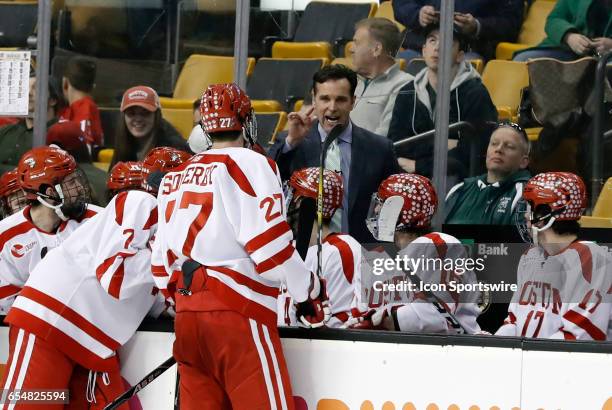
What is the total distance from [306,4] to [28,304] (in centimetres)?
188

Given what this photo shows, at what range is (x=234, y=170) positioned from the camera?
3604 millimetres

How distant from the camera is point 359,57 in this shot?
5.13 metres

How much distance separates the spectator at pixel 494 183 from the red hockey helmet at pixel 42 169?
146 centimetres

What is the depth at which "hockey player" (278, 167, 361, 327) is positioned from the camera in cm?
411

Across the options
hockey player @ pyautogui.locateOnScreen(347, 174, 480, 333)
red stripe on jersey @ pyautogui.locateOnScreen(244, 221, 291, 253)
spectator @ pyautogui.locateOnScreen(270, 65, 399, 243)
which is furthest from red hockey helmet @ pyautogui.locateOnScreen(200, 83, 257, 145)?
spectator @ pyautogui.locateOnScreen(270, 65, 399, 243)

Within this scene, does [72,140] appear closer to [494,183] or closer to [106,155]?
[106,155]

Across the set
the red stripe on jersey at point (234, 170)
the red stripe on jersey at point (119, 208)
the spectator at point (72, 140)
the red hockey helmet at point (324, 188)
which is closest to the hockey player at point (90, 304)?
the red stripe on jersey at point (119, 208)

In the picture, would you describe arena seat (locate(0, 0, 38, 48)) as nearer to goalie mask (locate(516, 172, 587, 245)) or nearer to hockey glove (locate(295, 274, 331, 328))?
hockey glove (locate(295, 274, 331, 328))

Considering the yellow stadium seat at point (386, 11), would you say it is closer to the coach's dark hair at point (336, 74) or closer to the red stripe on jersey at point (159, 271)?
the coach's dark hair at point (336, 74)

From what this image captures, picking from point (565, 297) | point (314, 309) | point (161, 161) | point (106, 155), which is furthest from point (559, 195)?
point (106, 155)

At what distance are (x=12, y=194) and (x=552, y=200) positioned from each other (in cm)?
219

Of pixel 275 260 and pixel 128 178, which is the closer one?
pixel 275 260

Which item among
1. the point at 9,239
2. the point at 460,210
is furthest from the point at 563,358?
the point at 9,239

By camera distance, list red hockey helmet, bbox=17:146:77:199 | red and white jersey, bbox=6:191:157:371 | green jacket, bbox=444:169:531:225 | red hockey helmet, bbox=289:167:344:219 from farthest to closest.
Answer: green jacket, bbox=444:169:531:225 < red hockey helmet, bbox=17:146:77:199 < red hockey helmet, bbox=289:167:344:219 < red and white jersey, bbox=6:191:157:371
